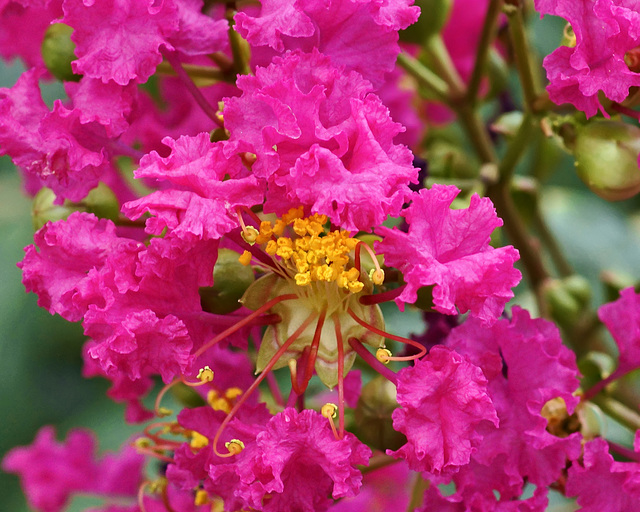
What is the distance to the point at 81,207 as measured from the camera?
893 mm

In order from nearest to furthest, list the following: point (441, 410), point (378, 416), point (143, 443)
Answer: point (441, 410), point (378, 416), point (143, 443)

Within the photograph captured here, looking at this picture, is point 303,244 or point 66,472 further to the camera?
point 66,472

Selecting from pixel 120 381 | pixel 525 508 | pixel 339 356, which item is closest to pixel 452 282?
pixel 339 356

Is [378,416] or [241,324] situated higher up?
[241,324]

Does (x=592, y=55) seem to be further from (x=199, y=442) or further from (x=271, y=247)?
(x=199, y=442)

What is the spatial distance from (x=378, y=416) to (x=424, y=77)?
444 mm

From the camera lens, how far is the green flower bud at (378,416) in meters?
0.84

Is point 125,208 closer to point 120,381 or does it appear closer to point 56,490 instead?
point 120,381

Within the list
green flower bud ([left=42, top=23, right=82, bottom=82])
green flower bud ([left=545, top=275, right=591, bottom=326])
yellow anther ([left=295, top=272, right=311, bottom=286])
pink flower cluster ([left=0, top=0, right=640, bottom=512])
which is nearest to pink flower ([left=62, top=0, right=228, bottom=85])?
pink flower cluster ([left=0, top=0, right=640, bottom=512])

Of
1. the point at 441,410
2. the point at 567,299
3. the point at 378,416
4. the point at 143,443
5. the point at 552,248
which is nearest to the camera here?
the point at 441,410

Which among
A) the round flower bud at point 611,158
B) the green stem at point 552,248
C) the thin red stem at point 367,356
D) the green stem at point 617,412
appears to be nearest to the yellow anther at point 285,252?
the thin red stem at point 367,356

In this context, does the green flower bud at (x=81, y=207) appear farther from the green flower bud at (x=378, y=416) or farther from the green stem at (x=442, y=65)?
the green stem at (x=442, y=65)

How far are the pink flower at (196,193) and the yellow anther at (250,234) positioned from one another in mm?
37

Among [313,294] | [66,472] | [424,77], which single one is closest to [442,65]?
[424,77]
